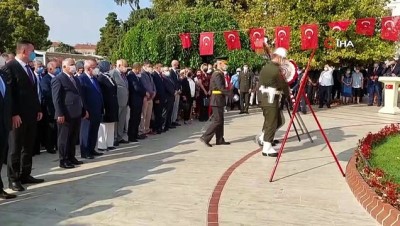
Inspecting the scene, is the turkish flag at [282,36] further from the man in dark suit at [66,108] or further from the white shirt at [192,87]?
the man in dark suit at [66,108]

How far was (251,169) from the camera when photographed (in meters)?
7.88

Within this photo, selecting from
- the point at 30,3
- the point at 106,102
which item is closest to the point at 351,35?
the point at 106,102

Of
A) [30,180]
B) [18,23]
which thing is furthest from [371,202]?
[18,23]

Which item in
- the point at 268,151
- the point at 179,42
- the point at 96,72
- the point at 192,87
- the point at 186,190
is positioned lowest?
the point at 186,190

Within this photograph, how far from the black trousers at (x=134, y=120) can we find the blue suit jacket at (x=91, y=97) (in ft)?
6.01

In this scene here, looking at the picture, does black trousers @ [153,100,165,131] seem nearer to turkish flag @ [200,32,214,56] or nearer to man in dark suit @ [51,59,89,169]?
man in dark suit @ [51,59,89,169]

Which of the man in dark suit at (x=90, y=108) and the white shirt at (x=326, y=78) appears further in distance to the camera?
the white shirt at (x=326, y=78)

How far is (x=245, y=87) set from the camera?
55.4ft

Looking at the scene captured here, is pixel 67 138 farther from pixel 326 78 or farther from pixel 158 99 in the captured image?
pixel 326 78

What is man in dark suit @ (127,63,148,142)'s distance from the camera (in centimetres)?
1057

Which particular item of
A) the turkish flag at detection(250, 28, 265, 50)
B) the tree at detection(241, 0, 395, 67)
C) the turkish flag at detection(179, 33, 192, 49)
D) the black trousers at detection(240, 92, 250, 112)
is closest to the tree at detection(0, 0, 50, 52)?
the turkish flag at detection(179, 33, 192, 49)

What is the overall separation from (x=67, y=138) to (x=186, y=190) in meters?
2.36

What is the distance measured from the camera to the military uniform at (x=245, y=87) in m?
16.8

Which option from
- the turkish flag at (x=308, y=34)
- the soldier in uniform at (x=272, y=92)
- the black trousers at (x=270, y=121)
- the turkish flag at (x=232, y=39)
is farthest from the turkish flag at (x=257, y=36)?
the black trousers at (x=270, y=121)
